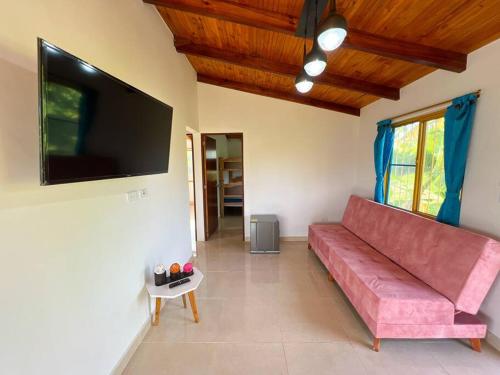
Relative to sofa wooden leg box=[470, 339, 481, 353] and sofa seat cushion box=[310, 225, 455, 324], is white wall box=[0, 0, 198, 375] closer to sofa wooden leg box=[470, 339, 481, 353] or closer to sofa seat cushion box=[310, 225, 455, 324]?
sofa seat cushion box=[310, 225, 455, 324]

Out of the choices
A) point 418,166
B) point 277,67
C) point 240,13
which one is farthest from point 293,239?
point 240,13

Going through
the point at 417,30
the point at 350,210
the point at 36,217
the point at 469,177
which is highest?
the point at 417,30

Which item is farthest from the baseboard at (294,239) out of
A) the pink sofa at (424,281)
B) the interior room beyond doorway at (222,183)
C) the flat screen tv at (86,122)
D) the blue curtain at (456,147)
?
the flat screen tv at (86,122)

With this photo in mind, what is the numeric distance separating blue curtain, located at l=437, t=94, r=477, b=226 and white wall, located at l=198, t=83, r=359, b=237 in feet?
6.59

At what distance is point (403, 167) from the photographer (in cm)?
310

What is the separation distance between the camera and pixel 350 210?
361cm

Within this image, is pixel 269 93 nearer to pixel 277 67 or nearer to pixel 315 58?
pixel 277 67

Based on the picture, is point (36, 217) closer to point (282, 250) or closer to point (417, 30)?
point (417, 30)

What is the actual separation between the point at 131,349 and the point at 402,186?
3589 millimetres

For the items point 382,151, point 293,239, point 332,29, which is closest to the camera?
point 332,29

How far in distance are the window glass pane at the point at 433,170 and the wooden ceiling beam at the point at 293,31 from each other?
69cm

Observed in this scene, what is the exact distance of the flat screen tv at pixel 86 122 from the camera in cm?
84

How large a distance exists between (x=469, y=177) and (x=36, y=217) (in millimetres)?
3122

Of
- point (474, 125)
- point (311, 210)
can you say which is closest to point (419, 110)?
point (474, 125)
